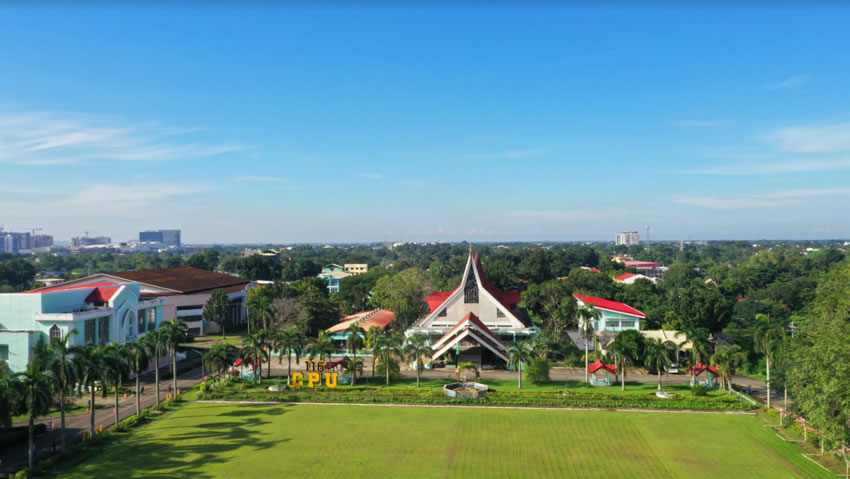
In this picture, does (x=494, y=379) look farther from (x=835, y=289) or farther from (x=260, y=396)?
(x=835, y=289)

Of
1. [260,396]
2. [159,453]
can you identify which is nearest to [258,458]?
[159,453]

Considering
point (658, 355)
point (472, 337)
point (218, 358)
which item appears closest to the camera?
point (658, 355)

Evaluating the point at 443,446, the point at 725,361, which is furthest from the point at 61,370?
the point at 725,361

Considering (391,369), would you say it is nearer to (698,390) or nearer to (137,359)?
(137,359)

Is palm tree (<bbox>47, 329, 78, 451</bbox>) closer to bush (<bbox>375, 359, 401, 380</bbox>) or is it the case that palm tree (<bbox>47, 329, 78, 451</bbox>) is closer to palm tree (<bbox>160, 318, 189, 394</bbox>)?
palm tree (<bbox>160, 318, 189, 394</bbox>)

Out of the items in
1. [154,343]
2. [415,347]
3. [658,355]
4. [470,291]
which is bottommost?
[415,347]

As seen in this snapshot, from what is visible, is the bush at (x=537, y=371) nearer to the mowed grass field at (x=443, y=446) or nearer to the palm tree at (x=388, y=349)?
the mowed grass field at (x=443, y=446)

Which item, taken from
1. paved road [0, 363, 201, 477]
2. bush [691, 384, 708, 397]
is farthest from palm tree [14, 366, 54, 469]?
bush [691, 384, 708, 397]
